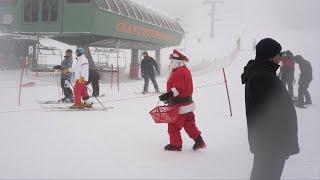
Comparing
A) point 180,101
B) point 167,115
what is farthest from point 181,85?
point 167,115

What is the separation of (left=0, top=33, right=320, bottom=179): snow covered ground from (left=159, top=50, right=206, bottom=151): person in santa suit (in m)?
0.23

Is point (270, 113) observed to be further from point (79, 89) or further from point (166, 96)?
point (79, 89)

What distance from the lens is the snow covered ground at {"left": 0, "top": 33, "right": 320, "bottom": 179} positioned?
201 inches

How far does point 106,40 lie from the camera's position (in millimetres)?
21172

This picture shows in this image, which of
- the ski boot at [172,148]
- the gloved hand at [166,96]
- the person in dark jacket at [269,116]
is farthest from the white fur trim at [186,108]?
the person in dark jacket at [269,116]

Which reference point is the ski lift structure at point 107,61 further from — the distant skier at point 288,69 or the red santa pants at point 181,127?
the red santa pants at point 181,127

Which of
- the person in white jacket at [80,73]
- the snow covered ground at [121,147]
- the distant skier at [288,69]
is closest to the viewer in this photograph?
the snow covered ground at [121,147]

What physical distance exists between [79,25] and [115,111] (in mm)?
9515

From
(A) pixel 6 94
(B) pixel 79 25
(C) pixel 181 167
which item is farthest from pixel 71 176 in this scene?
(B) pixel 79 25

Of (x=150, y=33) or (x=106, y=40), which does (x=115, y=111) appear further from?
(x=150, y=33)

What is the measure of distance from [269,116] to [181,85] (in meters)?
2.68

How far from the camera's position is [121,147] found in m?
6.43

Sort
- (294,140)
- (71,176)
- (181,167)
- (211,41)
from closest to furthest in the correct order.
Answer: (294,140), (71,176), (181,167), (211,41)

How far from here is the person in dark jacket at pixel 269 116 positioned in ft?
11.5
